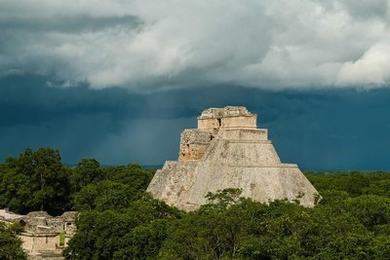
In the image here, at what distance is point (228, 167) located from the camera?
1650 inches

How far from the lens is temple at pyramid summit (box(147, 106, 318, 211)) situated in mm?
41062

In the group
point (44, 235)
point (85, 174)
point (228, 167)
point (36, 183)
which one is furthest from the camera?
point (85, 174)

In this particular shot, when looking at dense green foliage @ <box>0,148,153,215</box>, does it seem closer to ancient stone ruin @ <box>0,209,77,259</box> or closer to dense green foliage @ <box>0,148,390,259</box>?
ancient stone ruin @ <box>0,209,77,259</box>

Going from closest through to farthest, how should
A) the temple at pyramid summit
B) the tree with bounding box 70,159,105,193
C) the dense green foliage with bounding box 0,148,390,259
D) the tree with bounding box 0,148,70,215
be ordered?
1. the dense green foliage with bounding box 0,148,390,259
2. the temple at pyramid summit
3. the tree with bounding box 0,148,70,215
4. the tree with bounding box 70,159,105,193

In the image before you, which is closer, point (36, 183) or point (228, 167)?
point (228, 167)

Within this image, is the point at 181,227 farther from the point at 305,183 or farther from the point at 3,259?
the point at 305,183

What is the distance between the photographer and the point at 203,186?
139ft

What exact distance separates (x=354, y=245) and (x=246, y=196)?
1452 centimetres

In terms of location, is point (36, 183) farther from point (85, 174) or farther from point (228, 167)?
point (228, 167)

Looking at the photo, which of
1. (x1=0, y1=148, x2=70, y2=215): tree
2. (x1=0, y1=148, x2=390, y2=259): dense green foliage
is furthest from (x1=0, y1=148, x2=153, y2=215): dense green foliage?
(x1=0, y1=148, x2=390, y2=259): dense green foliage

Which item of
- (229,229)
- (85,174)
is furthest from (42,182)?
(229,229)

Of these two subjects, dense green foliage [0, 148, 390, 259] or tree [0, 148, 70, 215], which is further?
tree [0, 148, 70, 215]

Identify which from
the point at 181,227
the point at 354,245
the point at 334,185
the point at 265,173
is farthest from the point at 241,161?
the point at 334,185

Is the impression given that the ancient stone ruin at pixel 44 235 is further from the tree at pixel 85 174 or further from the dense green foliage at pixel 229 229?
the tree at pixel 85 174
